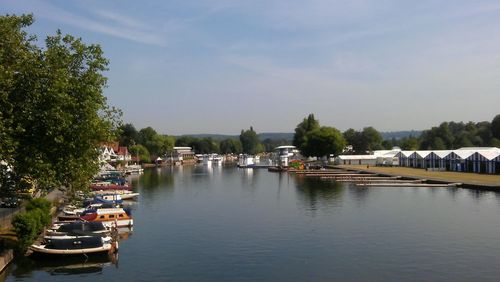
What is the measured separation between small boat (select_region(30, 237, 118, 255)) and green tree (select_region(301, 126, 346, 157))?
402 ft

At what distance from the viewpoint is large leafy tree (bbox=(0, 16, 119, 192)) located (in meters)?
26.3

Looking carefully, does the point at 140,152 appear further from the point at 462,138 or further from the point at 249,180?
the point at 462,138

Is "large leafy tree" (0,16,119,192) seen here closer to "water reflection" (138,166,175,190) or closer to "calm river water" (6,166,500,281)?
"calm river water" (6,166,500,281)

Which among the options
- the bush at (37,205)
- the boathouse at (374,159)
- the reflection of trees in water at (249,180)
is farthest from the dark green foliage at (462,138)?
the bush at (37,205)

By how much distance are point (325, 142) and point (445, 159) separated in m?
46.6

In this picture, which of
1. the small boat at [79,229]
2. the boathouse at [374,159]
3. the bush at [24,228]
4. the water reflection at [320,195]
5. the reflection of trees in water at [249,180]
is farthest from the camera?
the boathouse at [374,159]

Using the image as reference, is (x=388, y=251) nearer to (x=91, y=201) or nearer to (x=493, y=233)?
(x=493, y=233)

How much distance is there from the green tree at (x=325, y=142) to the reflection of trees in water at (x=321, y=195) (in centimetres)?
6264

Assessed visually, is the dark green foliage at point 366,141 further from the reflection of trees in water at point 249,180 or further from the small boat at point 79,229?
the small boat at point 79,229

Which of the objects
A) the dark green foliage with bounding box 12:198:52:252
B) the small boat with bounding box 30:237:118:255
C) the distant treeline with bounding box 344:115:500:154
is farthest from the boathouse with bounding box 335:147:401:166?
the dark green foliage with bounding box 12:198:52:252

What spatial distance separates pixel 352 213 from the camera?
173ft

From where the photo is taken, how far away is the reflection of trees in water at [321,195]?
200 feet

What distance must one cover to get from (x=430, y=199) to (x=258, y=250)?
114 feet

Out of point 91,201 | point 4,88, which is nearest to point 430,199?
point 91,201
